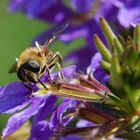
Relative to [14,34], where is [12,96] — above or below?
above

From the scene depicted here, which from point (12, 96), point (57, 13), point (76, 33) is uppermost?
point (12, 96)

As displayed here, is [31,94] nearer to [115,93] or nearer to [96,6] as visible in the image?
[115,93]

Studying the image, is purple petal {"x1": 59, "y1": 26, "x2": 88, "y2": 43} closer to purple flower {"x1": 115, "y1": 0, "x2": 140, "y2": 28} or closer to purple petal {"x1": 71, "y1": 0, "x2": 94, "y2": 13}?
purple petal {"x1": 71, "y1": 0, "x2": 94, "y2": 13}

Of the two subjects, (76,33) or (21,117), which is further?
Answer: (76,33)

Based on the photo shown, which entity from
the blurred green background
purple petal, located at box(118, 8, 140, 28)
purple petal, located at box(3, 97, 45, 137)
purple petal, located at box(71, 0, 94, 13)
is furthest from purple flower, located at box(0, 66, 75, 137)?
the blurred green background

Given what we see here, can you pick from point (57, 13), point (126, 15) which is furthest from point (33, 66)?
point (57, 13)

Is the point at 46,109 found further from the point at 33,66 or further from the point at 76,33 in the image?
the point at 76,33

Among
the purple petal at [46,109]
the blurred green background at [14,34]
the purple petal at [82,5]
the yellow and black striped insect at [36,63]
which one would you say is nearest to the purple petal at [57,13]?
the purple petal at [82,5]
